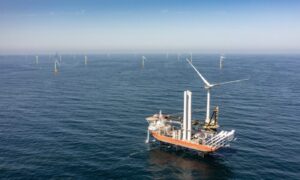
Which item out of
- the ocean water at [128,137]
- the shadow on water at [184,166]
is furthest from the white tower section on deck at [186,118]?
the ocean water at [128,137]

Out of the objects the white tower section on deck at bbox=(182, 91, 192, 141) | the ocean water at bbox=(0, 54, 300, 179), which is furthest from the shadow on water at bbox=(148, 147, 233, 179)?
the white tower section on deck at bbox=(182, 91, 192, 141)

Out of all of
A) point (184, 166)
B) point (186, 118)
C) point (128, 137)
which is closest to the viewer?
point (184, 166)

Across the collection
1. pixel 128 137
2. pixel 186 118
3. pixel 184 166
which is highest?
pixel 186 118

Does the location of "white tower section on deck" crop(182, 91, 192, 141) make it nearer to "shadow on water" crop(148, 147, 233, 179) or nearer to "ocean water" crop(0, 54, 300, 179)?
"shadow on water" crop(148, 147, 233, 179)

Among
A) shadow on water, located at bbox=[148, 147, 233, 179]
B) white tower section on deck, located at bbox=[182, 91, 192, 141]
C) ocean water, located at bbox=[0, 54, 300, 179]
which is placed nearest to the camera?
shadow on water, located at bbox=[148, 147, 233, 179]

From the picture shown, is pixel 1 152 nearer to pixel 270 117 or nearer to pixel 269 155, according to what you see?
pixel 269 155

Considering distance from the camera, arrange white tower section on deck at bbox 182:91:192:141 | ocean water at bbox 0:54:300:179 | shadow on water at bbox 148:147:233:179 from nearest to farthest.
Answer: shadow on water at bbox 148:147:233:179
ocean water at bbox 0:54:300:179
white tower section on deck at bbox 182:91:192:141

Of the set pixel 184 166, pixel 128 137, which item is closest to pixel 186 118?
pixel 184 166

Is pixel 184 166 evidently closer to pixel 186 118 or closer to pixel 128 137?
pixel 186 118

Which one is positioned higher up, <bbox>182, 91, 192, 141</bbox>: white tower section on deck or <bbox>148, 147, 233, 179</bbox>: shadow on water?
<bbox>182, 91, 192, 141</bbox>: white tower section on deck
